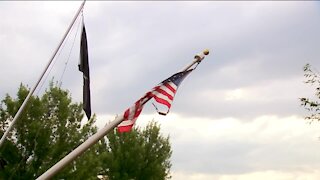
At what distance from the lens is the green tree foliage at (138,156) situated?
34125mm

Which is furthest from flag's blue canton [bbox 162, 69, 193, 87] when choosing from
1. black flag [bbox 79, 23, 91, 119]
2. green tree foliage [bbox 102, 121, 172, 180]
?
green tree foliage [bbox 102, 121, 172, 180]

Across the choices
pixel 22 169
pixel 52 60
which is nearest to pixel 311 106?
pixel 52 60

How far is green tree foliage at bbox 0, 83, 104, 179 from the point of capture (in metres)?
23.4

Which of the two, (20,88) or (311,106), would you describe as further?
(20,88)

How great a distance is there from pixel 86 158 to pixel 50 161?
245cm

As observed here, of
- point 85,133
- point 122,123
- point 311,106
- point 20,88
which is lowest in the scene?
point 122,123

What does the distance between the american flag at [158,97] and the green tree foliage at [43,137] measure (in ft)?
43.2

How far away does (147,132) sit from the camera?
36.6 m

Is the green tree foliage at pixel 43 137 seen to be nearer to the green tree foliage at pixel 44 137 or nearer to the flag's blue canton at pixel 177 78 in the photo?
the green tree foliage at pixel 44 137

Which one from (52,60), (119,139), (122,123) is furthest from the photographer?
(119,139)

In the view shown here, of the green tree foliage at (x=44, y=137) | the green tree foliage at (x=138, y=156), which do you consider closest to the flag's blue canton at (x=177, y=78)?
the green tree foliage at (x=44, y=137)

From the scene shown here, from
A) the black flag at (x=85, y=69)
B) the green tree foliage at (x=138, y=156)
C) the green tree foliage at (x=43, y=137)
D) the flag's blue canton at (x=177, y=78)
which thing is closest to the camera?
the flag's blue canton at (x=177, y=78)

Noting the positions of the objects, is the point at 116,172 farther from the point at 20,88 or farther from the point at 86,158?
the point at 20,88

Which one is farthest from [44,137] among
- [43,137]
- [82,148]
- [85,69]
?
[82,148]
